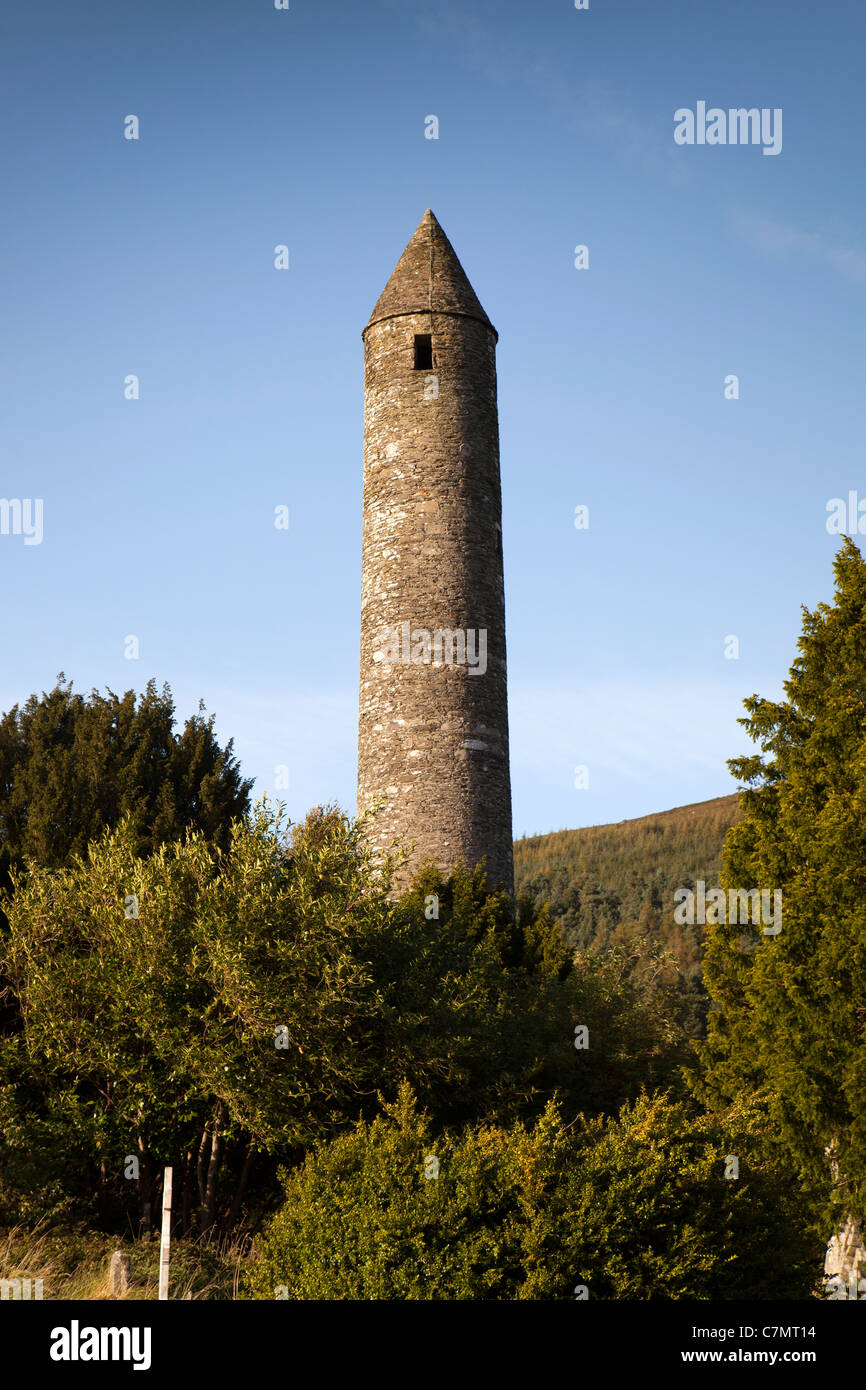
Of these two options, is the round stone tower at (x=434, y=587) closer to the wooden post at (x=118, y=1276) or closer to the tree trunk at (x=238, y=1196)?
the tree trunk at (x=238, y=1196)

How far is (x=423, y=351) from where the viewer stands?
27.5 meters

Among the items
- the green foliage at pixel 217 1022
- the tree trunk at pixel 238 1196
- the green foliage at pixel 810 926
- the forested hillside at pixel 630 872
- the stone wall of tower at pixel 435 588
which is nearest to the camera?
the green foliage at pixel 217 1022

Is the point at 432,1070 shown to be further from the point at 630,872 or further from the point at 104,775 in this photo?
the point at 630,872

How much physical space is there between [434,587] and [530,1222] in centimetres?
1645

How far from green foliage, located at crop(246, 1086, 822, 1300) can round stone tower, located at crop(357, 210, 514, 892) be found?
12.6m

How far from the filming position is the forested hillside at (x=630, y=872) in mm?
56469

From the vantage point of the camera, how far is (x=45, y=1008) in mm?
15062

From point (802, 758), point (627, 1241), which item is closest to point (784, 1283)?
point (627, 1241)

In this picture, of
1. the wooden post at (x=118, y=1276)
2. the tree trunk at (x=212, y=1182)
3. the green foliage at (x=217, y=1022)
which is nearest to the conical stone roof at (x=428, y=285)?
the green foliage at (x=217, y=1022)

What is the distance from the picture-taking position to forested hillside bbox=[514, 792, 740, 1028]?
185 ft

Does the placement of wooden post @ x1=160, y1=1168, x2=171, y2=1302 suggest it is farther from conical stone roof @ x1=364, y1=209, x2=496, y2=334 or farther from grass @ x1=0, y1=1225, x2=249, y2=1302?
conical stone roof @ x1=364, y1=209, x2=496, y2=334

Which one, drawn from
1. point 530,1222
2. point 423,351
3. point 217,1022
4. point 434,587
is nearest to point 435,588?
point 434,587

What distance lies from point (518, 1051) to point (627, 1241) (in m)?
6.28

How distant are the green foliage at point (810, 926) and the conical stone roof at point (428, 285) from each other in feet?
36.8
